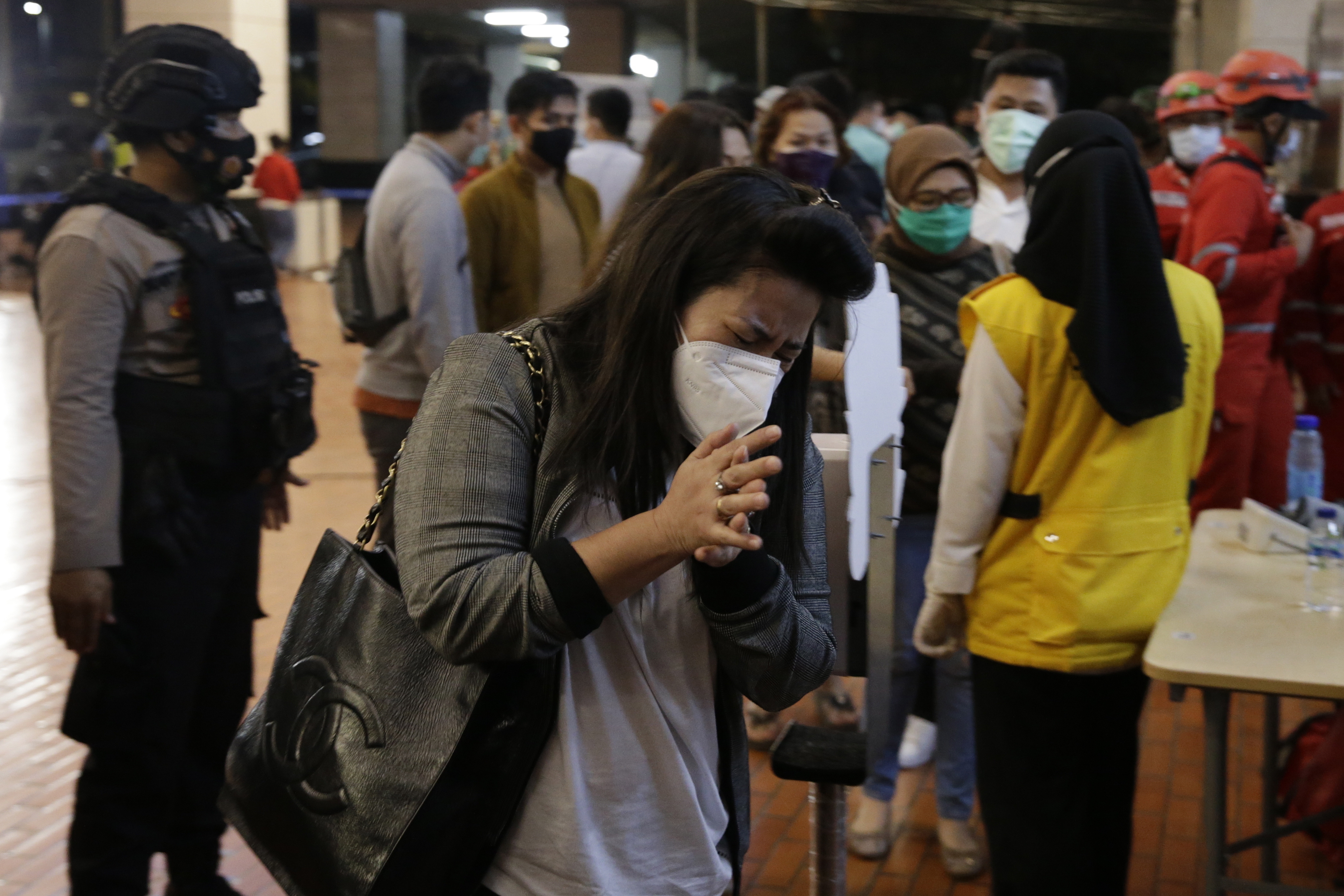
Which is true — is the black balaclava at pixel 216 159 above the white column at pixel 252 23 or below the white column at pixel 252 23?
below

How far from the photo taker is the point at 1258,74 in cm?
437

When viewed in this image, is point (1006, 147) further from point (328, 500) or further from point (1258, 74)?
point (328, 500)

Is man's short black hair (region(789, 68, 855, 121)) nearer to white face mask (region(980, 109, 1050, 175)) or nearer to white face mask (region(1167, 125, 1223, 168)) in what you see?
white face mask (region(1167, 125, 1223, 168))

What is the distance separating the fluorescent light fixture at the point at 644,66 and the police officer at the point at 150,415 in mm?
17518

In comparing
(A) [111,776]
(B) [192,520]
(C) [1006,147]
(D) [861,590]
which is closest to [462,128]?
(C) [1006,147]

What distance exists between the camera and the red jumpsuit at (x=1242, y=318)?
4414 mm

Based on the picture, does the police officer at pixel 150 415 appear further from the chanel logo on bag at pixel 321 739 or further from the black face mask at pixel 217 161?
the chanel logo on bag at pixel 321 739

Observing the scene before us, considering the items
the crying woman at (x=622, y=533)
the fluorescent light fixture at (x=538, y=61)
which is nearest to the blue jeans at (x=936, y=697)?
the crying woman at (x=622, y=533)

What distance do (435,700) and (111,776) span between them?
1489 millimetres

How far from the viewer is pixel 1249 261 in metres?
4.46

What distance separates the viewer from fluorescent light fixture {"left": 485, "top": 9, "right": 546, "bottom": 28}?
72.3 feet

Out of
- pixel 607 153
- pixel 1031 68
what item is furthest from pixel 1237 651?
pixel 607 153

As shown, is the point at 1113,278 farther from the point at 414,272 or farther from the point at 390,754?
the point at 414,272

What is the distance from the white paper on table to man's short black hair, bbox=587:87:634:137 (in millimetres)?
4158
